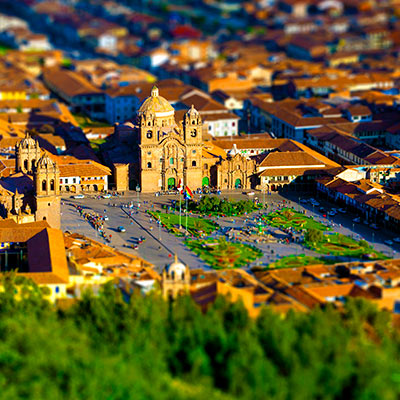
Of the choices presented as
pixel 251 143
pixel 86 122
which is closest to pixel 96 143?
pixel 251 143

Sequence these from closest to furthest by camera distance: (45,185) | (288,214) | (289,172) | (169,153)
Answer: (45,185), (288,214), (169,153), (289,172)

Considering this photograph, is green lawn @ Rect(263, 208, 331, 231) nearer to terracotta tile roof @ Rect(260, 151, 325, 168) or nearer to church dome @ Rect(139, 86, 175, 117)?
terracotta tile roof @ Rect(260, 151, 325, 168)

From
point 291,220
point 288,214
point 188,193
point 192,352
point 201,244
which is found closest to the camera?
point 192,352

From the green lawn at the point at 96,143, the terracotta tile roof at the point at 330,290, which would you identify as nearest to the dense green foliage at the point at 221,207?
the terracotta tile roof at the point at 330,290

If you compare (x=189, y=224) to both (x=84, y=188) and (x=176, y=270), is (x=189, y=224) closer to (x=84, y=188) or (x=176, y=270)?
(x=84, y=188)

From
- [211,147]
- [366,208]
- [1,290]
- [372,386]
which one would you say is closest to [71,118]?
[211,147]

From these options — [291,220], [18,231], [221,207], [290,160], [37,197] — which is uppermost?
[37,197]

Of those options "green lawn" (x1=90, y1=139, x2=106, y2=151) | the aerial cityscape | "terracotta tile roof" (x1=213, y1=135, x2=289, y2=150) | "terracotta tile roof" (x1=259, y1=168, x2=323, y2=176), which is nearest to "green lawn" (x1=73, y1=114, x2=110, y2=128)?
the aerial cityscape

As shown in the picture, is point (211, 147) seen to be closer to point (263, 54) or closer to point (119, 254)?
point (119, 254)
